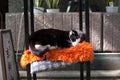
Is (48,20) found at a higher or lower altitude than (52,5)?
lower

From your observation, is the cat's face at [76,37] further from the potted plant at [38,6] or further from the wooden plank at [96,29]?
the potted plant at [38,6]

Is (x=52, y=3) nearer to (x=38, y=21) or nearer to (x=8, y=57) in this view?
(x=38, y=21)

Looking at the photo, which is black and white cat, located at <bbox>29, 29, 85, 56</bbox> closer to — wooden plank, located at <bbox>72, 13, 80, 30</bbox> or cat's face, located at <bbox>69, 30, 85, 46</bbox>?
cat's face, located at <bbox>69, 30, 85, 46</bbox>

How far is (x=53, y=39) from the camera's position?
418 centimetres

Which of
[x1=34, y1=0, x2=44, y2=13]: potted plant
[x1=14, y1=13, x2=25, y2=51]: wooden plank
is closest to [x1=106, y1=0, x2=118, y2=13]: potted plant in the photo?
[x1=34, y1=0, x2=44, y2=13]: potted plant

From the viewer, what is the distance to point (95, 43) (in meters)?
5.51

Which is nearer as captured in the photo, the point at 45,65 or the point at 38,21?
the point at 45,65

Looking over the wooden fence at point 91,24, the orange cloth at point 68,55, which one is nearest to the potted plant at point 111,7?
the wooden fence at point 91,24

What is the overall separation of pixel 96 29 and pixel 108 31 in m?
0.16

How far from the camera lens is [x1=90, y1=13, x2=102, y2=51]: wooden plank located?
17.8ft

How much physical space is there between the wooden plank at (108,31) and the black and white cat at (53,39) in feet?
4.38

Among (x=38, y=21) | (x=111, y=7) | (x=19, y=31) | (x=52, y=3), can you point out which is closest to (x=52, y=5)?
(x=52, y=3)

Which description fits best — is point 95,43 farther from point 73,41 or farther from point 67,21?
point 73,41

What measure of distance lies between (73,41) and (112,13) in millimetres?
1495
